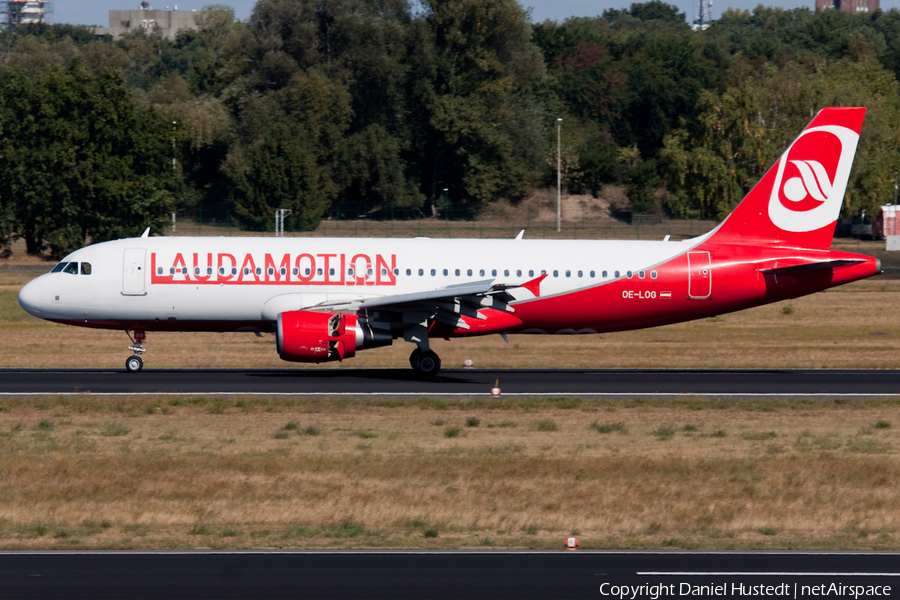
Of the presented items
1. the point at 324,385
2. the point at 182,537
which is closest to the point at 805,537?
the point at 182,537

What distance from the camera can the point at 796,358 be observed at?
123 ft

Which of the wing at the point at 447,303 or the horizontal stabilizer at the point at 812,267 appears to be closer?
the wing at the point at 447,303

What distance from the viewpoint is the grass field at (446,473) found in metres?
15.6

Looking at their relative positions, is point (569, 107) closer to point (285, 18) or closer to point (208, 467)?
point (285, 18)

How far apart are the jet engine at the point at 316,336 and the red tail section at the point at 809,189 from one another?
39.0ft

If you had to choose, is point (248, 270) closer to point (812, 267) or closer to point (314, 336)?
point (314, 336)

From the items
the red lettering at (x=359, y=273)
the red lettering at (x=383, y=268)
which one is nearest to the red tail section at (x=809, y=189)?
the red lettering at (x=383, y=268)

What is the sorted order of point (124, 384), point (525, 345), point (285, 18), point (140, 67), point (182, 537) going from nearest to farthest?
point (182, 537) → point (124, 384) → point (525, 345) → point (285, 18) → point (140, 67)

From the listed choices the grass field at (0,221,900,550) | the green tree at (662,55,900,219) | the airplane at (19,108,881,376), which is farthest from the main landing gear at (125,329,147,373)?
the green tree at (662,55,900,219)

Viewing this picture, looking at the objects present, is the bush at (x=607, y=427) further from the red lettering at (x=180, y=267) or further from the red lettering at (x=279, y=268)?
the red lettering at (x=180, y=267)

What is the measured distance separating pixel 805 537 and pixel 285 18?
99.0 metres

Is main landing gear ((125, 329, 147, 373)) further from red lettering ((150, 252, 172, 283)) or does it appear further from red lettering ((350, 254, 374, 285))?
red lettering ((350, 254, 374, 285))
